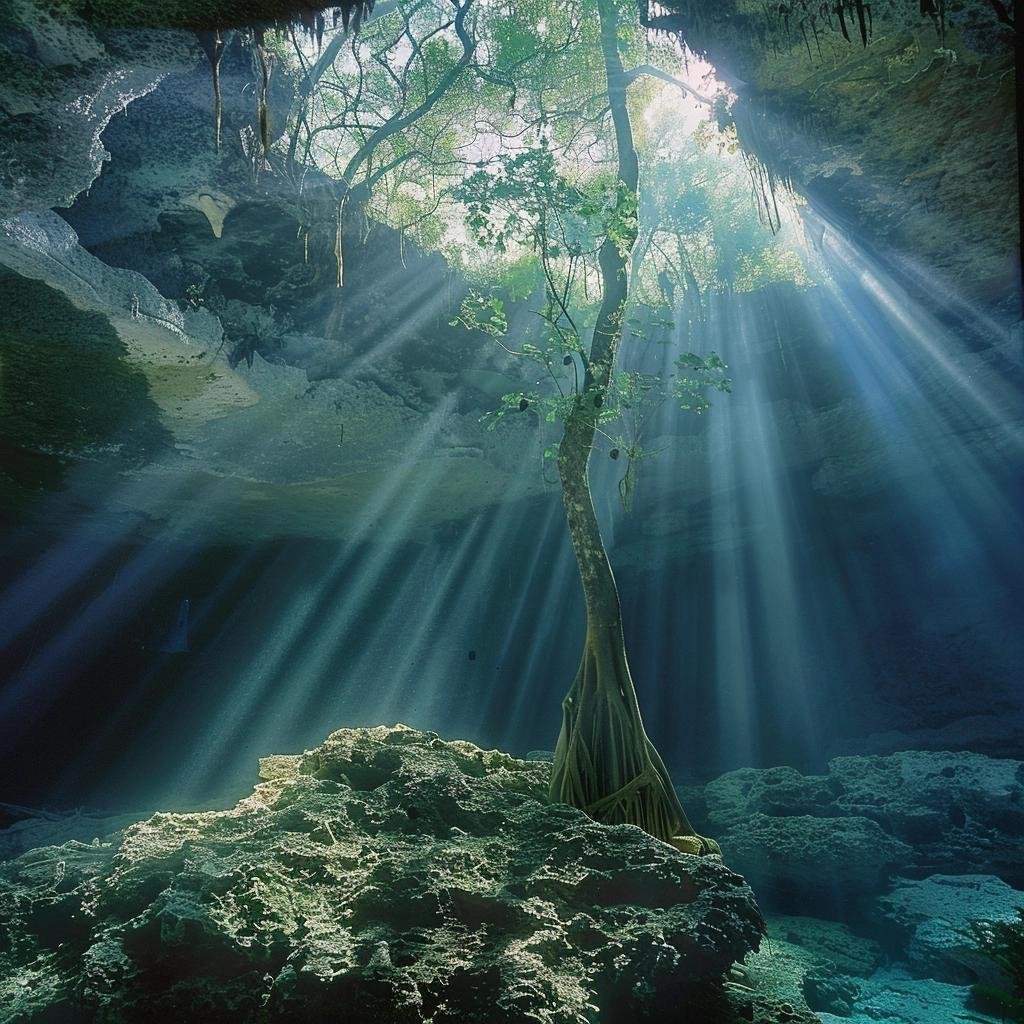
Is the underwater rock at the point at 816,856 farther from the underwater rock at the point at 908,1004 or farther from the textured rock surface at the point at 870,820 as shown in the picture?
the underwater rock at the point at 908,1004

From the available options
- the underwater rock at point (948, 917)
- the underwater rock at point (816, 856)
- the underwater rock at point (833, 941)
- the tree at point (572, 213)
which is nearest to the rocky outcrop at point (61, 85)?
the tree at point (572, 213)

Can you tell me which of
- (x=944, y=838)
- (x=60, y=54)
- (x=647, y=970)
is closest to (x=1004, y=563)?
(x=944, y=838)

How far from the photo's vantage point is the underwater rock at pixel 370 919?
2.23 metres

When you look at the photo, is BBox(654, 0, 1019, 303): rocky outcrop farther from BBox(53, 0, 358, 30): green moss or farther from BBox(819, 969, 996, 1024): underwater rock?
BBox(819, 969, 996, 1024): underwater rock

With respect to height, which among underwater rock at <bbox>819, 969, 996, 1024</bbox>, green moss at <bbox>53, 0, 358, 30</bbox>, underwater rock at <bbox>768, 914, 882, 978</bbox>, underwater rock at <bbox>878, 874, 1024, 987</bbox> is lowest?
underwater rock at <bbox>819, 969, 996, 1024</bbox>

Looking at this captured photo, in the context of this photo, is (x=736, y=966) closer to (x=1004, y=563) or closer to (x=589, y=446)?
(x=589, y=446)

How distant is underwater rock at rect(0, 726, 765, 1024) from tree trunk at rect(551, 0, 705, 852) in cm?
82

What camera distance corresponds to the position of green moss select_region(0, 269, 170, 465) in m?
5.71

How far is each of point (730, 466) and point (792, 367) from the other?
1737 mm

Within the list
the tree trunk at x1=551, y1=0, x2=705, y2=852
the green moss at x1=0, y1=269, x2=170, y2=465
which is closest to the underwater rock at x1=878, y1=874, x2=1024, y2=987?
the tree trunk at x1=551, y1=0, x2=705, y2=852

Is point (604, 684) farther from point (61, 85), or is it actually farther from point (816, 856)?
point (61, 85)

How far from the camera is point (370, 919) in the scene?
2652 mm

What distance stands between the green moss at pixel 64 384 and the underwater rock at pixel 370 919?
174 inches

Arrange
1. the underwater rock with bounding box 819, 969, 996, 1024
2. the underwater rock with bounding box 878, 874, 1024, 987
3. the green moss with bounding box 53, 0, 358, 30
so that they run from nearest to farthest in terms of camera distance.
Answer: the green moss with bounding box 53, 0, 358, 30 → the underwater rock with bounding box 819, 969, 996, 1024 → the underwater rock with bounding box 878, 874, 1024, 987
